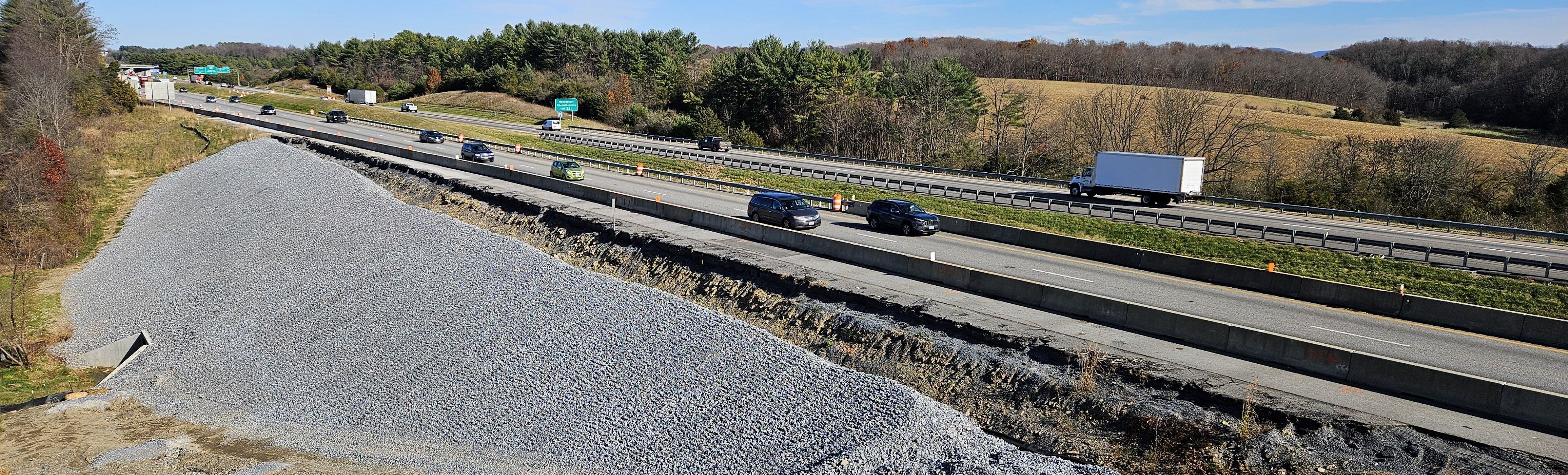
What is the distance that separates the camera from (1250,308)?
2453 cm

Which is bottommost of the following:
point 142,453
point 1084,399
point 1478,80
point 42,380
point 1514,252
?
point 42,380

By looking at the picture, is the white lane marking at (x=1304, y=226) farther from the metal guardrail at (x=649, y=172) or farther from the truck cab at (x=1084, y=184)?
the metal guardrail at (x=649, y=172)

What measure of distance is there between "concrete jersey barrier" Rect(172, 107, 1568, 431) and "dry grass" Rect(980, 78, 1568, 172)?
50.2 meters

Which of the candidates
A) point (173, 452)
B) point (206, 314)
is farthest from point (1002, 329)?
point (206, 314)

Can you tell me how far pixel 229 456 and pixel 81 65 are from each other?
312ft

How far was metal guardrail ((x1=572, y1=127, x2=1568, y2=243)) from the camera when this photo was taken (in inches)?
1469

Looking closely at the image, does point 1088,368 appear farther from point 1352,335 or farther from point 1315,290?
point 1315,290

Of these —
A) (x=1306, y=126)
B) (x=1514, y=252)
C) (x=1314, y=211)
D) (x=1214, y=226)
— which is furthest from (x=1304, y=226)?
(x=1306, y=126)

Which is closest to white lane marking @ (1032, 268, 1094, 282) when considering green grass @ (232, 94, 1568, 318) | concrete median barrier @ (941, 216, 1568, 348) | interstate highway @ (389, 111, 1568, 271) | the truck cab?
concrete median barrier @ (941, 216, 1568, 348)

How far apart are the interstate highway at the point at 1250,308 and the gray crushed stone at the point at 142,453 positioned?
22.4m

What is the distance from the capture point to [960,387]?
66.9 ft

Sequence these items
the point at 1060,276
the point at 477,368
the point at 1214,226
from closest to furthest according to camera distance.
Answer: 1. the point at 477,368
2. the point at 1060,276
3. the point at 1214,226

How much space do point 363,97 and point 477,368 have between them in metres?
113

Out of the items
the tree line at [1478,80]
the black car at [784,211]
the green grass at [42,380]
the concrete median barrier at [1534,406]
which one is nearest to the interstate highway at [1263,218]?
the black car at [784,211]
